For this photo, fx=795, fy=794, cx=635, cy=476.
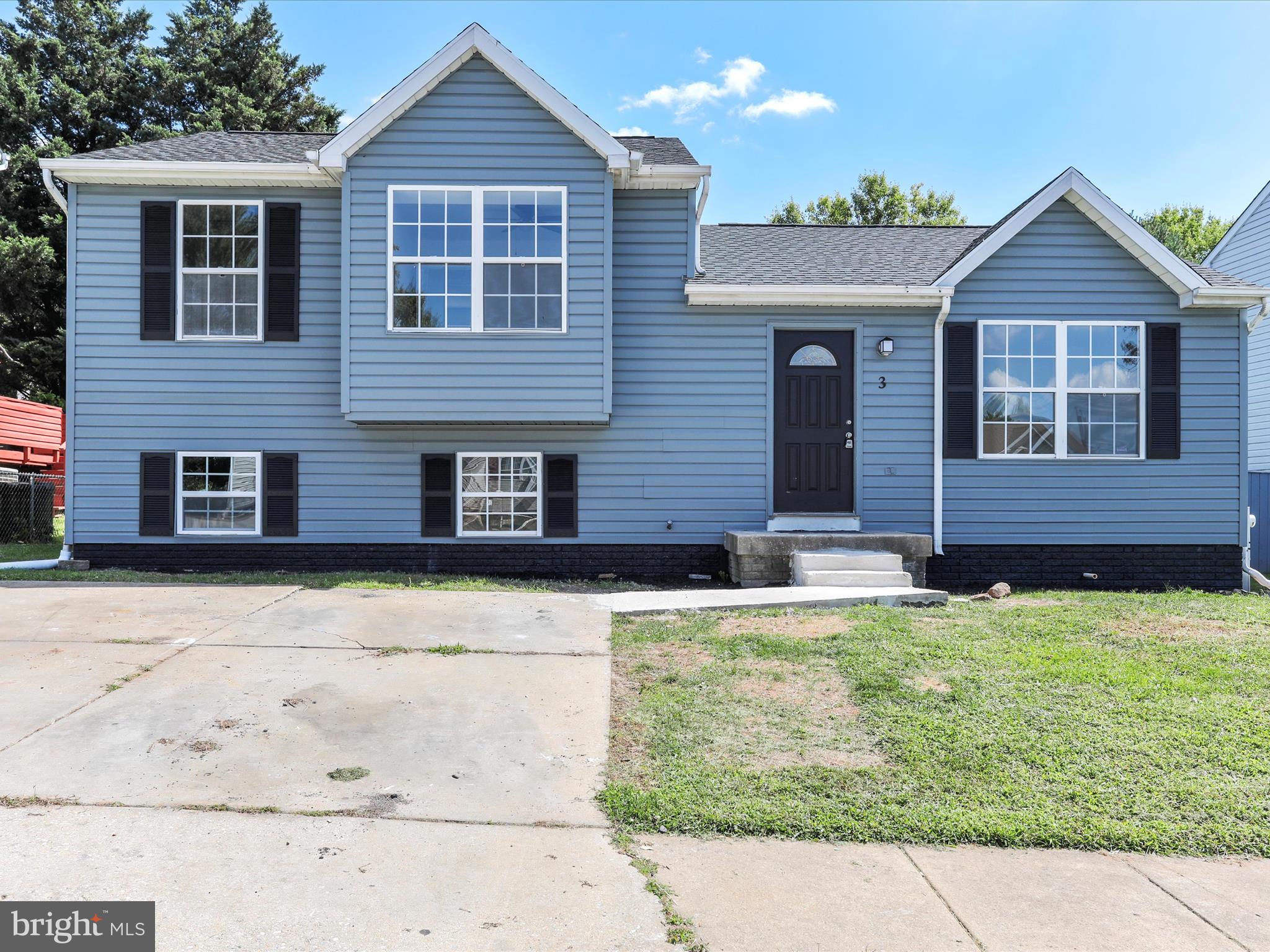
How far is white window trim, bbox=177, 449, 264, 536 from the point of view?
943 cm

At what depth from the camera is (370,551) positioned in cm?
955

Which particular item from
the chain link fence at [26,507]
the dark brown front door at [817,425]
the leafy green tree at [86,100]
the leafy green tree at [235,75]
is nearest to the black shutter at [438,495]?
the dark brown front door at [817,425]

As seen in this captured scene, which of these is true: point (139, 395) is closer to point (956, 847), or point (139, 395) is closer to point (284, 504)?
point (284, 504)

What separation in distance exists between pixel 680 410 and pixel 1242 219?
12565mm

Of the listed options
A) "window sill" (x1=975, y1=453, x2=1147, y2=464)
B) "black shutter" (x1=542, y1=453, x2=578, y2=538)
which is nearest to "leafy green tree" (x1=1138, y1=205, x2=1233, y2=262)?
"window sill" (x1=975, y1=453, x2=1147, y2=464)

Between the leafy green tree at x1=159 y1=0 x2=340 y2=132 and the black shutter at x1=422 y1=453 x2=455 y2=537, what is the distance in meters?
18.8

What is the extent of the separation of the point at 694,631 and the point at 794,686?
4.97ft

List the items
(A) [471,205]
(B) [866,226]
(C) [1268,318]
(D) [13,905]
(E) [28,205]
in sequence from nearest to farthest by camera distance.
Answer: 1. (D) [13,905]
2. (A) [471,205]
3. (B) [866,226]
4. (C) [1268,318]
5. (E) [28,205]

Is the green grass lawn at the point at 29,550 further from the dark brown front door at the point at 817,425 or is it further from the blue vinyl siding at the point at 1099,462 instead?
the blue vinyl siding at the point at 1099,462

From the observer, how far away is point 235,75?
24688mm

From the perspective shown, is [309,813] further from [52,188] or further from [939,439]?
[52,188]

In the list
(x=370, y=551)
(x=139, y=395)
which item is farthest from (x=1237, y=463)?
(x=139, y=395)

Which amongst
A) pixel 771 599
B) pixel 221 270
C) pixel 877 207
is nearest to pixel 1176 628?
pixel 771 599

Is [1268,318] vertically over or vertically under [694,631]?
over
